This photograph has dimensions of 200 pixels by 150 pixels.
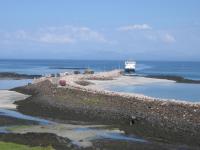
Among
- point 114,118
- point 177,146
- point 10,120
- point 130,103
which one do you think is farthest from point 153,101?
point 177,146

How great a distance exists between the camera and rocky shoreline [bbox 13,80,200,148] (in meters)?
32.5

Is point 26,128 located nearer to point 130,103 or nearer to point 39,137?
point 39,137

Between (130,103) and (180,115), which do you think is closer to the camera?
(180,115)

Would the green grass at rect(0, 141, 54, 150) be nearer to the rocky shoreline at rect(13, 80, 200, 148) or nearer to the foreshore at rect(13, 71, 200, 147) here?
the rocky shoreline at rect(13, 80, 200, 148)

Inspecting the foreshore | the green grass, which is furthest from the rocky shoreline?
the green grass

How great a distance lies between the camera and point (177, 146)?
28906 millimetres

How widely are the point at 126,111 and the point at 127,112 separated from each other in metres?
0.51

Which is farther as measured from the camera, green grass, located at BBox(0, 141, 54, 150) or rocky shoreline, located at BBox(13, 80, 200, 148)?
rocky shoreline, located at BBox(13, 80, 200, 148)

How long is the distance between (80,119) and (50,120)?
8.15ft

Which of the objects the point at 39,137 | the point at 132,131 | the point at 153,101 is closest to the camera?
the point at 39,137

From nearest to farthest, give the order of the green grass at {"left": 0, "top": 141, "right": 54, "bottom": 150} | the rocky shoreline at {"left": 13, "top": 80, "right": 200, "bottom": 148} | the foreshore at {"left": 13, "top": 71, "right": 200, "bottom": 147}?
the green grass at {"left": 0, "top": 141, "right": 54, "bottom": 150}
the rocky shoreline at {"left": 13, "top": 80, "right": 200, "bottom": 148}
the foreshore at {"left": 13, "top": 71, "right": 200, "bottom": 147}

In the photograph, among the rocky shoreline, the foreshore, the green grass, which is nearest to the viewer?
the green grass

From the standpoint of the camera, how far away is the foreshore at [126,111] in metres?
32.6

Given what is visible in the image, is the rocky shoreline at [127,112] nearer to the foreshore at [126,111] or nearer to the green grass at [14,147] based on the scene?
the foreshore at [126,111]
